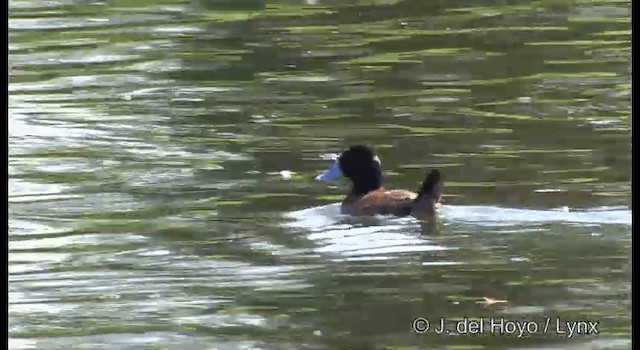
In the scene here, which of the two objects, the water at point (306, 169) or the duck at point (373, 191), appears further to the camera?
the duck at point (373, 191)

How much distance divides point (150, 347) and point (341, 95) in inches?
51.0

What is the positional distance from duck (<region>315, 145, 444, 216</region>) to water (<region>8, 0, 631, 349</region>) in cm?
5

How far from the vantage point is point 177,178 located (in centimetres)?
385

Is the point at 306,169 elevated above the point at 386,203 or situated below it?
above

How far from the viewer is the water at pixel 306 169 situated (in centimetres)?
346

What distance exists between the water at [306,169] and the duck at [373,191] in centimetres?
5

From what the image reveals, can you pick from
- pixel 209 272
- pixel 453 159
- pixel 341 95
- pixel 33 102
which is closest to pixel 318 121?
pixel 341 95

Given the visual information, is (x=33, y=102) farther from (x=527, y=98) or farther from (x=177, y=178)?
(x=527, y=98)

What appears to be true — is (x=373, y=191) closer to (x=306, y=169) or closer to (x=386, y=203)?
(x=386, y=203)

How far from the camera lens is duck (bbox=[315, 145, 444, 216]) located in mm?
3693

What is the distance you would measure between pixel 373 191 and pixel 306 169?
26 cm

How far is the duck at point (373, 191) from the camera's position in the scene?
145 inches

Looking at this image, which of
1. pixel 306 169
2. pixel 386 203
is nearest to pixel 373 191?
pixel 386 203

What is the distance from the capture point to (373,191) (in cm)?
383
